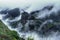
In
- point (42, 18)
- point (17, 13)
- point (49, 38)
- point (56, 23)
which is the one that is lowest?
point (49, 38)

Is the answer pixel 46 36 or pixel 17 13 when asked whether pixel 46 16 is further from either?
pixel 46 36

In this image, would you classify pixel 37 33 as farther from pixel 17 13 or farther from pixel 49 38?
pixel 17 13

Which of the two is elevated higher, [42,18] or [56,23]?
[42,18]

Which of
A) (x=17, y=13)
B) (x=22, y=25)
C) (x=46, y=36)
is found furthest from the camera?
(x=17, y=13)

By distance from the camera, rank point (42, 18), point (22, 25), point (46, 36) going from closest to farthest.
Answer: point (46, 36) < point (22, 25) < point (42, 18)

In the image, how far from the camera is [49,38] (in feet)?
109

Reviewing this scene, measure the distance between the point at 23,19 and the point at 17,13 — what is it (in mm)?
6374

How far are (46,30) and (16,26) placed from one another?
5.03 m

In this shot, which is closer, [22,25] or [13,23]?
[22,25]

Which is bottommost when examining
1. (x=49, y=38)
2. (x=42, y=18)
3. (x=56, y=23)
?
(x=49, y=38)

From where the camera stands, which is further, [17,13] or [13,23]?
[17,13]

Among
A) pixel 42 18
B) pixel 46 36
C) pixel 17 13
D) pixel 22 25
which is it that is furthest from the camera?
pixel 17 13

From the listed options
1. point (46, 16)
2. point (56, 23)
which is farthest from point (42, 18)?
point (56, 23)

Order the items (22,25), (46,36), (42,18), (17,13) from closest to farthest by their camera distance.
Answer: (46,36) < (22,25) < (42,18) < (17,13)
